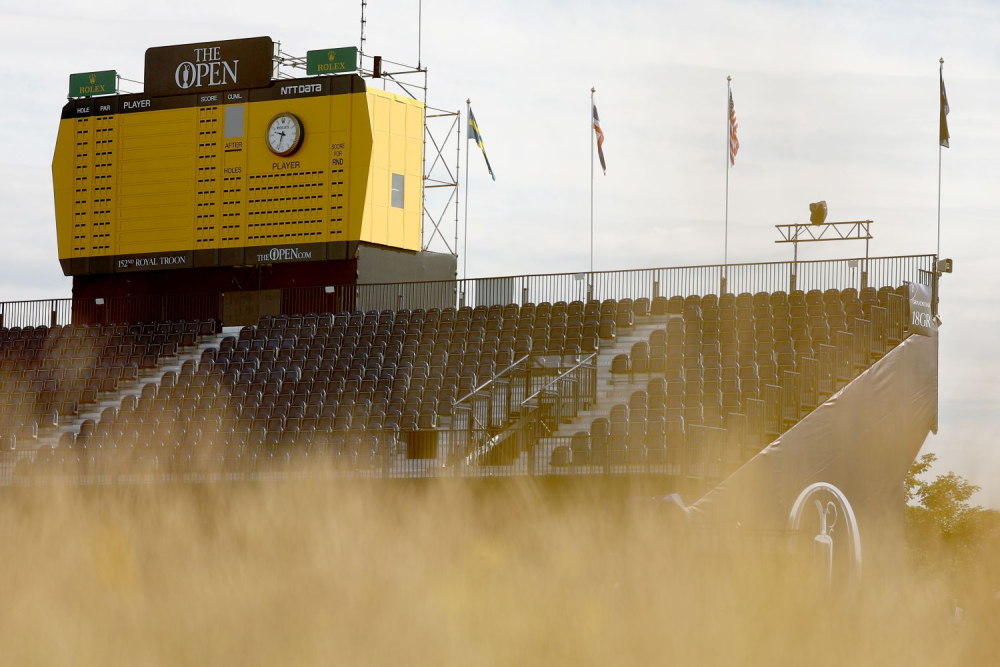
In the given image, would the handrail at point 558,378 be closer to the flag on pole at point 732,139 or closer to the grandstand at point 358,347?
the grandstand at point 358,347

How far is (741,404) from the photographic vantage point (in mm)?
21516

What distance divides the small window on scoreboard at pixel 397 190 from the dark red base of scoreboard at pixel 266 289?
3.36 feet

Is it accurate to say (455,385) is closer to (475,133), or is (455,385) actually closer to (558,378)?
(558,378)

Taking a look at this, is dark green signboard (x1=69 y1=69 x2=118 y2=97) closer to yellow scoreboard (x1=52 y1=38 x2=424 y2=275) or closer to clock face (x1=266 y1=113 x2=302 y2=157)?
yellow scoreboard (x1=52 y1=38 x2=424 y2=275)

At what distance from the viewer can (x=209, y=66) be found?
1227 inches

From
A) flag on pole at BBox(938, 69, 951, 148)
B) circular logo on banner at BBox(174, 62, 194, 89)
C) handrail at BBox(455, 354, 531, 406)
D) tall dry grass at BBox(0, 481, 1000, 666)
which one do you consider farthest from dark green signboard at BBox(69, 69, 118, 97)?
flag on pole at BBox(938, 69, 951, 148)

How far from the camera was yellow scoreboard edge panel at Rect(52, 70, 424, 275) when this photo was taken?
29.7 meters

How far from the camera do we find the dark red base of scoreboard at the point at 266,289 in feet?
98.3

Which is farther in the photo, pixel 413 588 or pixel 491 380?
pixel 491 380

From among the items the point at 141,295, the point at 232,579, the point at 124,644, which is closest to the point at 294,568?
the point at 232,579

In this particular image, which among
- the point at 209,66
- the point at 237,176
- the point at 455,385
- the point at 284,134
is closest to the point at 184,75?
the point at 209,66

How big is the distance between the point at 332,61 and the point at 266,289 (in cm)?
519

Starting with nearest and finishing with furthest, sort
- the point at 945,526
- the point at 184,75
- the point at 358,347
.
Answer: the point at 358,347 → the point at 184,75 → the point at 945,526

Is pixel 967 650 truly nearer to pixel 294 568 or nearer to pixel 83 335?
pixel 294 568
